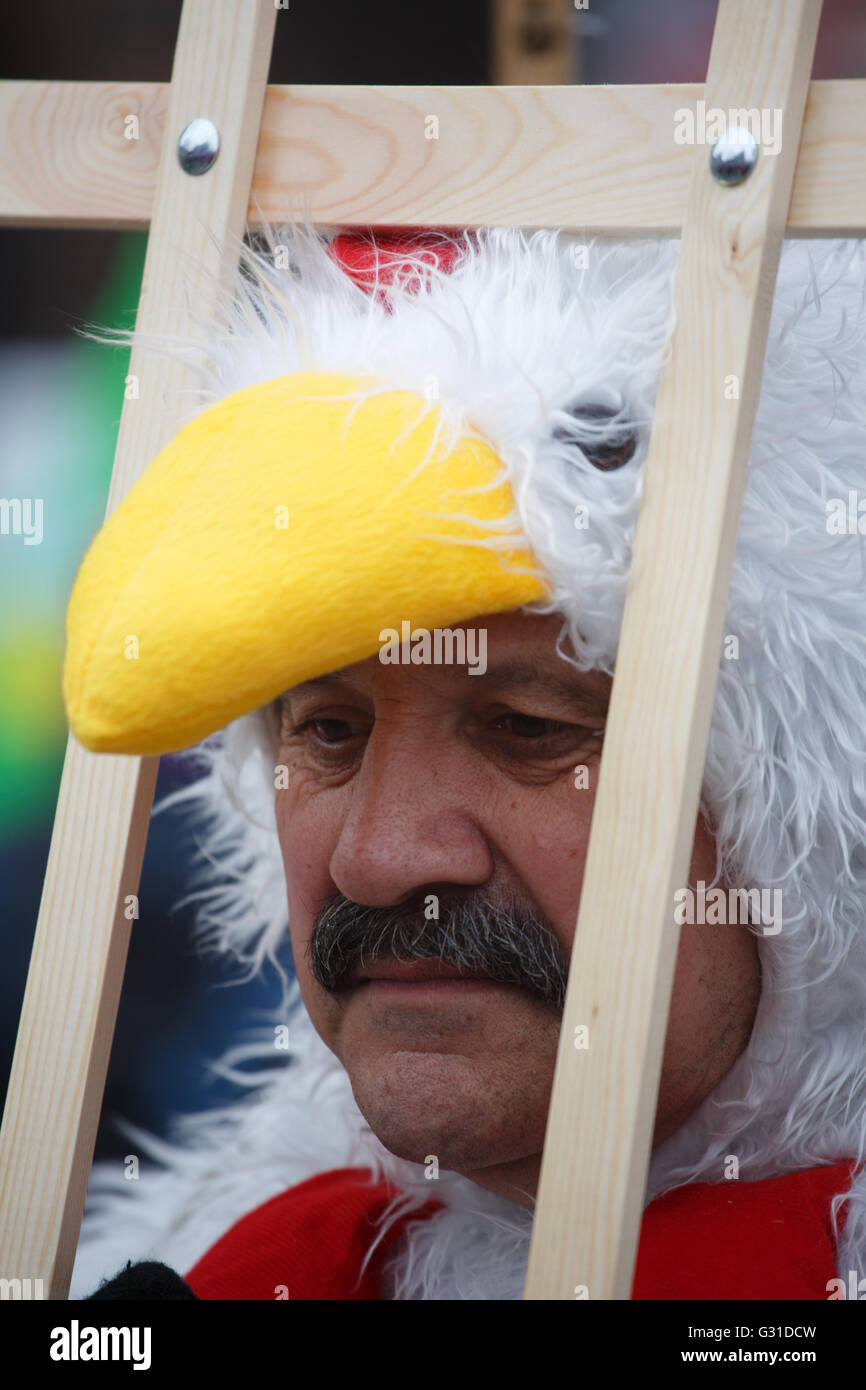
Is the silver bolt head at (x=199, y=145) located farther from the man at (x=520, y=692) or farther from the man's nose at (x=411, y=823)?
the man's nose at (x=411, y=823)

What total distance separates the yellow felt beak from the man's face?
120 mm

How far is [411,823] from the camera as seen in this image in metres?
0.91

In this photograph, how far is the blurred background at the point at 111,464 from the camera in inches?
70.0

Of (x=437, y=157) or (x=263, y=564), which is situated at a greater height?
(x=437, y=157)

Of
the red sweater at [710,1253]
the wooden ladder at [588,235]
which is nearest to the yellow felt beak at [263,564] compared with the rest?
the wooden ladder at [588,235]

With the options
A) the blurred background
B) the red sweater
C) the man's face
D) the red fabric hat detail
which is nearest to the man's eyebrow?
the man's face

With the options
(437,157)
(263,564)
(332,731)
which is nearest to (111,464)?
(332,731)

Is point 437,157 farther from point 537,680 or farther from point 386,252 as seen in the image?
point 537,680

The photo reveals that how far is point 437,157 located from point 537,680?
1.10ft

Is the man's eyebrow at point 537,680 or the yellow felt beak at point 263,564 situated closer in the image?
the yellow felt beak at point 263,564

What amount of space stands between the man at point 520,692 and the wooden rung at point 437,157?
0.21 feet

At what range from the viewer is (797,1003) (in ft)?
3.14

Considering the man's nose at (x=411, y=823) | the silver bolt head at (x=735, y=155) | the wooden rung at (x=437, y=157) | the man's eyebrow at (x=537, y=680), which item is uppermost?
the wooden rung at (x=437, y=157)

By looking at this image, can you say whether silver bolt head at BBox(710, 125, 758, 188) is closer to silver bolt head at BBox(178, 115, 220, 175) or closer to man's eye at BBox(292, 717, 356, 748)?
silver bolt head at BBox(178, 115, 220, 175)
